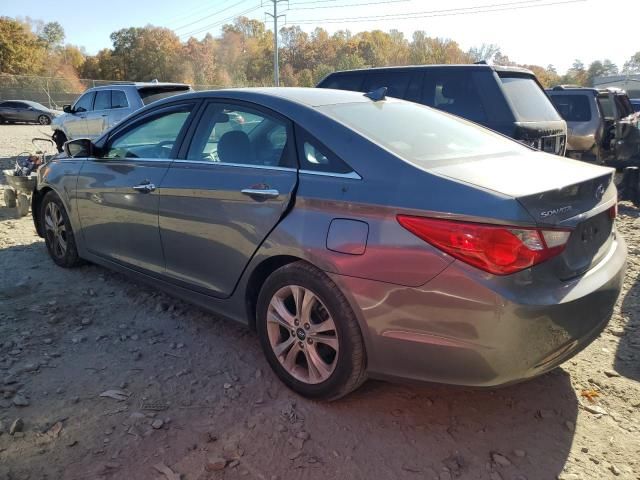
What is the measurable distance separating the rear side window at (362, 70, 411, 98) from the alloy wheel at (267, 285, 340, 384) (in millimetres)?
4562

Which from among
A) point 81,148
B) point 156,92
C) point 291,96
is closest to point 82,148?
point 81,148

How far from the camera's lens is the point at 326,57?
83250mm

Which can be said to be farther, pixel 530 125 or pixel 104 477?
pixel 530 125

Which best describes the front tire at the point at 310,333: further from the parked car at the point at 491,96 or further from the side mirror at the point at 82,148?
the parked car at the point at 491,96

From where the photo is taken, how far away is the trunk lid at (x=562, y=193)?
7.47ft

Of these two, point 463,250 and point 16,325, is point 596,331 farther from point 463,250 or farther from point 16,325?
point 16,325

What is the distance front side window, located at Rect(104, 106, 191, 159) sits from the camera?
12.0 ft

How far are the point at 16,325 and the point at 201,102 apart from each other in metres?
1.99

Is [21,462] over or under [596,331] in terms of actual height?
under

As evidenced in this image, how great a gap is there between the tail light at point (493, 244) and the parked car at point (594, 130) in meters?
7.99

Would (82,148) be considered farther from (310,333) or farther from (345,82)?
(345,82)

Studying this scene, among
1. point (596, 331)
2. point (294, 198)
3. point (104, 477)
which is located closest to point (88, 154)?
point (294, 198)

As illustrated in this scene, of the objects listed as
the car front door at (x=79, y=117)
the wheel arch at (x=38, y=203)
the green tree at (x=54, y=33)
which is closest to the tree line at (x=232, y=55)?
the green tree at (x=54, y=33)

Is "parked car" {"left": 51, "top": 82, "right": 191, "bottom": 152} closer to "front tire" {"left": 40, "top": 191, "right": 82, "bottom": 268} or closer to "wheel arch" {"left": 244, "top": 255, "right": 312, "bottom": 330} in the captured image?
"front tire" {"left": 40, "top": 191, "right": 82, "bottom": 268}
